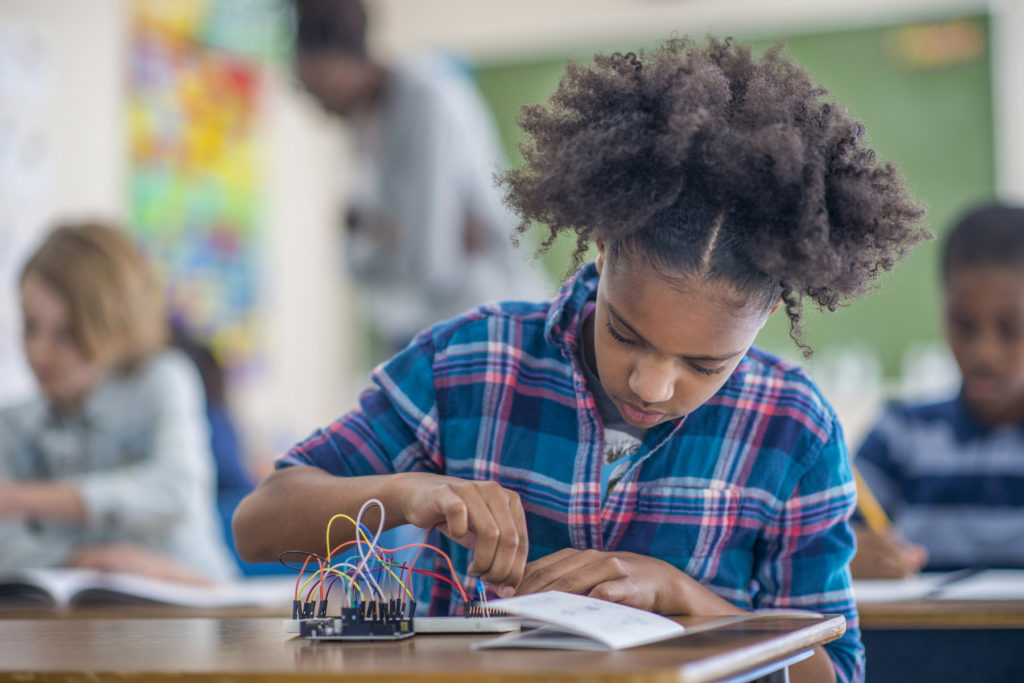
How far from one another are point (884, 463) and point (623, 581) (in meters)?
1.39

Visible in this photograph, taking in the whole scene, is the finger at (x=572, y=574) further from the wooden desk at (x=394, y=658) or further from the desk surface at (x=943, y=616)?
the desk surface at (x=943, y=616)

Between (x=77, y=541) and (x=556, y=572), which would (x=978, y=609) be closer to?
(x=556, y=572)

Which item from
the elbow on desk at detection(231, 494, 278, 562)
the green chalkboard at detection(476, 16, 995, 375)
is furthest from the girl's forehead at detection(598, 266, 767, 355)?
the green chalkboard at detection(476, 16, 995, 375)

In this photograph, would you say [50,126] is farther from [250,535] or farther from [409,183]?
[250,535]

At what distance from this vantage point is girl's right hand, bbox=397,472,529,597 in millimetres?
907

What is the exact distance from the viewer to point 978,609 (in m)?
1.33

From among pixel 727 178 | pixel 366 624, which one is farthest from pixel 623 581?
pixel 727 178

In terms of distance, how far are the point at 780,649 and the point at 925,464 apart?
1510 mm

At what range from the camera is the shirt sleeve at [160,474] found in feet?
7.01

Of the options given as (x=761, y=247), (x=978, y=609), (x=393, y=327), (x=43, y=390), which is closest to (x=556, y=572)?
(x=761, y=247)

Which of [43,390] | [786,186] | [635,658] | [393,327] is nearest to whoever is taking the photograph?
[635,658]

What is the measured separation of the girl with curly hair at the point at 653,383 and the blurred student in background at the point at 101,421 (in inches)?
45.3

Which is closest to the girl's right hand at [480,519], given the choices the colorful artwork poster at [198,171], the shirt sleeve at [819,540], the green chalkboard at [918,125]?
the shirt sleeve at [819,540]

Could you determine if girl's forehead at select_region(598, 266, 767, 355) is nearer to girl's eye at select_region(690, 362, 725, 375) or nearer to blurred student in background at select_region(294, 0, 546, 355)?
girl's eye at select_region(690, 362, 725, 375)
